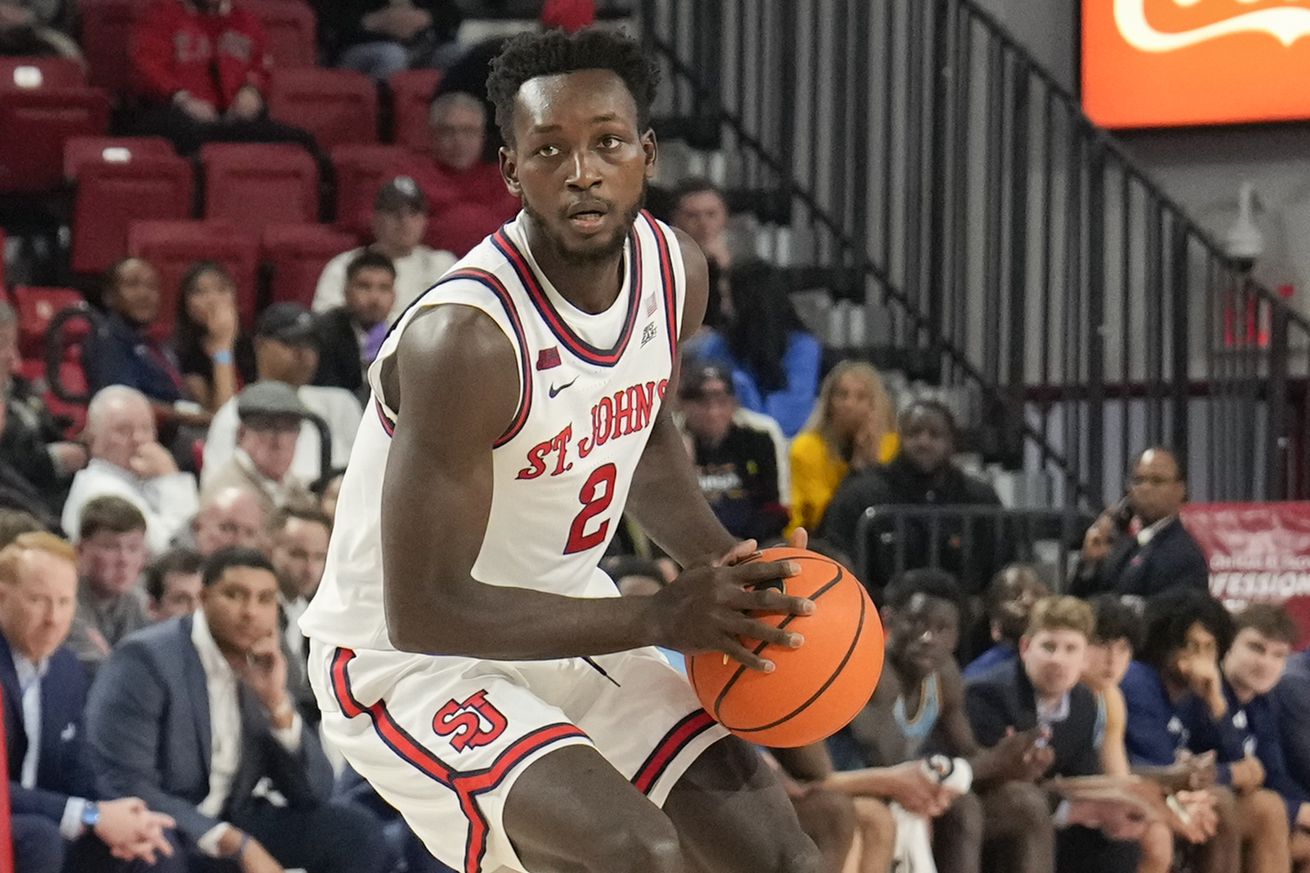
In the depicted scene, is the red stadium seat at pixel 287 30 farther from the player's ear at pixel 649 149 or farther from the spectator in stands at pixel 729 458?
the player's ear at pixel 649 149

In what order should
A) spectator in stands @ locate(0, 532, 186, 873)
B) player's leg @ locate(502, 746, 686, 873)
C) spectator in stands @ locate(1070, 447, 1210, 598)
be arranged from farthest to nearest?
1. spectator in stands @ locate(1070, 447, 1210, 598)
2. spectator in stands @ locate(0, 532, 186, 873)
3. player's leg @ locate(502, 746, 686, 873)

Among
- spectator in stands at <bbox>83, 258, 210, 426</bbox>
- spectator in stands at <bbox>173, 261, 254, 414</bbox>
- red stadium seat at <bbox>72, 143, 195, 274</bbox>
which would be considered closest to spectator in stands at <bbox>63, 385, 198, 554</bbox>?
spectator in stands at <bbox>83, 258, 210, 426</bbox>

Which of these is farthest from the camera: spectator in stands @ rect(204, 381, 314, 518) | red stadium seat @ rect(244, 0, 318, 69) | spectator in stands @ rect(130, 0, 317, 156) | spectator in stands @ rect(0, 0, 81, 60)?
red stadium seat @ rect(244, 0, 318, 69)

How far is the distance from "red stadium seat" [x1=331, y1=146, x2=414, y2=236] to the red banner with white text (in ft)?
12.0

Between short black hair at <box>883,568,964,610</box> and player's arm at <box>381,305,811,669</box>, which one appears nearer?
player's arm at <box>381,305,811,669</box>

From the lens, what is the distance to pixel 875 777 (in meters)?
6.18

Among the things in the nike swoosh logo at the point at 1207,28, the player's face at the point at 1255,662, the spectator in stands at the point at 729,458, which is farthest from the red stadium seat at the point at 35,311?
the nike swoosh logo at the point at 1207,28

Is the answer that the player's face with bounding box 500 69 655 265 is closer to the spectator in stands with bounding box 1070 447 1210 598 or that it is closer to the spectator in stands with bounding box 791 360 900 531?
the spectator in stands with bounding box 791 360 900 531

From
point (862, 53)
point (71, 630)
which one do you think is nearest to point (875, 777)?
point (71, 630)

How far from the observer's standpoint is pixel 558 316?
340 centimetres

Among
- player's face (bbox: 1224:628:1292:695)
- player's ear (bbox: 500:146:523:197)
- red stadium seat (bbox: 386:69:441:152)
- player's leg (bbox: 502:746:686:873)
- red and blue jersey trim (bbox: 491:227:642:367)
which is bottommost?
player's face (bbox: 1224:628:1292:695)

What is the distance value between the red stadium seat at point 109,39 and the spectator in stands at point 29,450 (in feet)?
9.74

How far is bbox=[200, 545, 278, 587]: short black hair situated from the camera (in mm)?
5703

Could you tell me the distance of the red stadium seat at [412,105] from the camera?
950 centimetres
